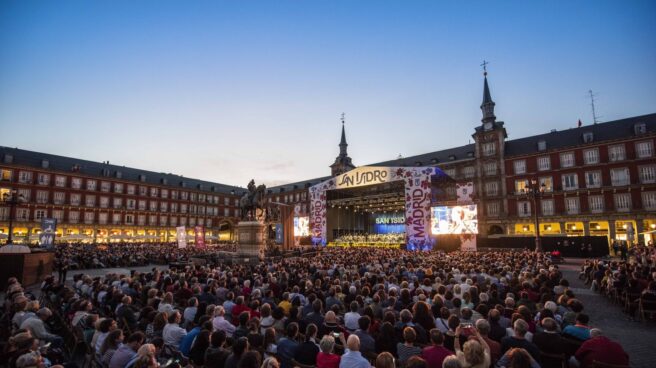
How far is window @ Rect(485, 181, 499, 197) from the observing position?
42750 mm

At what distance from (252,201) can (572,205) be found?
117 feet

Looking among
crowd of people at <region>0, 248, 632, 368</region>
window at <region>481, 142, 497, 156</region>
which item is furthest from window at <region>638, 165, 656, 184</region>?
crowd of people at <region>0, 248, 632, 368</region>

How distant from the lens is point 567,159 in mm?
38562

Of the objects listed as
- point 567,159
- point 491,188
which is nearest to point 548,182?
point 567,159

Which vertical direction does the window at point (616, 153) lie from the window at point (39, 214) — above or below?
above

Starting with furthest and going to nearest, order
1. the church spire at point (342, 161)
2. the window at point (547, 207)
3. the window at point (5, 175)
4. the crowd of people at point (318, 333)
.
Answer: the church spire at point (342, 161) → the window at point (5, 175) → the window at point (547, 207) → the crowd of people at point (318, 333)

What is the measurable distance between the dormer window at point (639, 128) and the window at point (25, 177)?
77754 mm

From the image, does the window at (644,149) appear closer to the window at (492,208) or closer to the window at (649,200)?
the window at (649,200)

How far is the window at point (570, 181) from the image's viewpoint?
37.7 m

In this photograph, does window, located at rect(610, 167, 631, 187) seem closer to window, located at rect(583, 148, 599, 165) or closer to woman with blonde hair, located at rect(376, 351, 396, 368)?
window, located at rect(583, 148, 599, 165)

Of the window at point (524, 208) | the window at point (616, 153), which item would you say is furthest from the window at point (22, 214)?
the window at point (616, 153)

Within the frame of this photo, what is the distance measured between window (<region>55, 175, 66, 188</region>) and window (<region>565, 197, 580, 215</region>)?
233ft

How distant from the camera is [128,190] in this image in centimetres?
6109

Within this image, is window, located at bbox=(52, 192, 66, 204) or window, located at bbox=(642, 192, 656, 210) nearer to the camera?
window, located at bbox=(642, 192, 656, 210)
